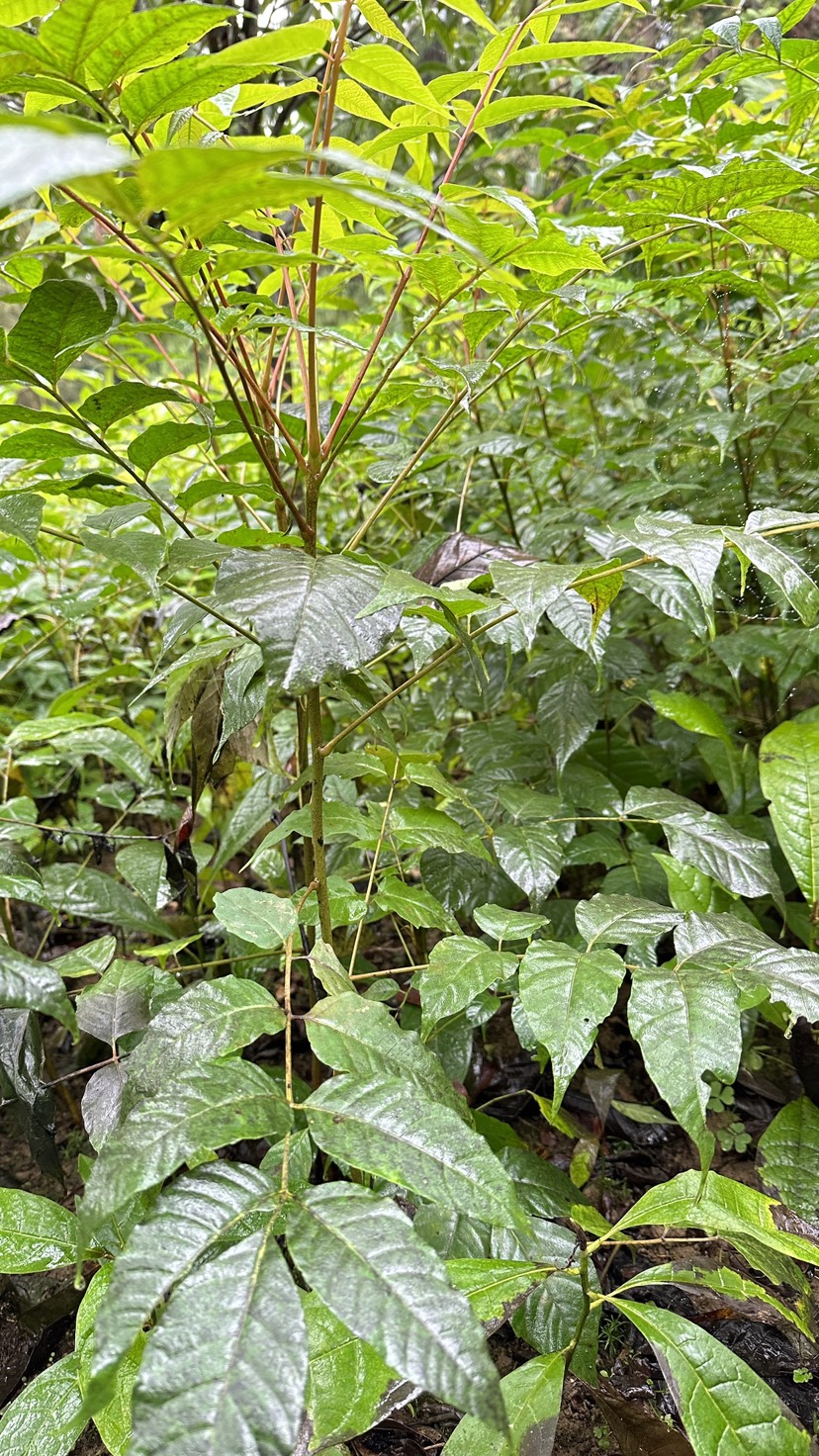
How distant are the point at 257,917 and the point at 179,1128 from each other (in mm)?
231

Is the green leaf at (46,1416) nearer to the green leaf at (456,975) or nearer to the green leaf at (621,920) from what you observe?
the green leaf at (456,975)

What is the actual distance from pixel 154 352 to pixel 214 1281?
4.60 ft

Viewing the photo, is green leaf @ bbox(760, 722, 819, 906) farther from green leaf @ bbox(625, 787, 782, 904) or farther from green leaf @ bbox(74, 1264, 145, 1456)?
green leaf @ bbox(74, 1264, 145, 1456)

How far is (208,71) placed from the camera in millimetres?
545

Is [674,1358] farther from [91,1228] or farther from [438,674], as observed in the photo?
[438,674]

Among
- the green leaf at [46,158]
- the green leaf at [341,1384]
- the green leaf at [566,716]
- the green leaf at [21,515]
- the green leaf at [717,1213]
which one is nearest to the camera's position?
the green leaf at [46,158]

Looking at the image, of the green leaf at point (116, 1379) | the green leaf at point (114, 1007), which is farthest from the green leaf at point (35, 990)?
the green leaf at point (116, 1379)

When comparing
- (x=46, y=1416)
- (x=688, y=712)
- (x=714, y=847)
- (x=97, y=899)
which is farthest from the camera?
(x=688, y=712)

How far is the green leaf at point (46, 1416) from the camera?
632 mm

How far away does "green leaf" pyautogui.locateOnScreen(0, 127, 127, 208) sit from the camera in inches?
12.4

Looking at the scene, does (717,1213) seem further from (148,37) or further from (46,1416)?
(148,37)

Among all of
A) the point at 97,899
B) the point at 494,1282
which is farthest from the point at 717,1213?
the point at 97,899

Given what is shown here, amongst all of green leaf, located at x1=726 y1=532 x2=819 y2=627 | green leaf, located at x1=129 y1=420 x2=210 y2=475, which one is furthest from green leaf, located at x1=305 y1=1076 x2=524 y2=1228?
green leaf, located at x1=129 y1=420 x2=210 y2=475

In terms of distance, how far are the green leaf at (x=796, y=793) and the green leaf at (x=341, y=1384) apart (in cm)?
74
